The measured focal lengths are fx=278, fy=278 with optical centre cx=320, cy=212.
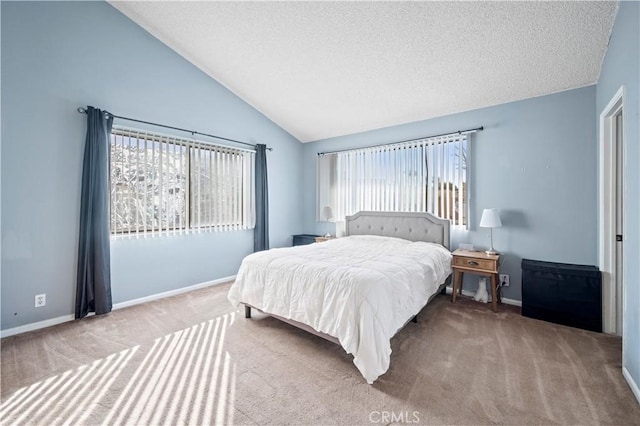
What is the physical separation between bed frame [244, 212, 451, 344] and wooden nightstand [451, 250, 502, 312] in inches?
9.3

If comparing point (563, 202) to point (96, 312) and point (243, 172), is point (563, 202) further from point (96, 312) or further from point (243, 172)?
point (96, 312)

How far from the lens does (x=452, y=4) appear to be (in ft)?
7.95

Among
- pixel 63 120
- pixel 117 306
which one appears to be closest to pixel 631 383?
pixel 117 306

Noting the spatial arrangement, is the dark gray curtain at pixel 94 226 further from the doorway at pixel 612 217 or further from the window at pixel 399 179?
the doorway at pixel 612 217

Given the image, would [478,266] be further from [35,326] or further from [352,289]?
[35,326]

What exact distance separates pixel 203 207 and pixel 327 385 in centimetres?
323

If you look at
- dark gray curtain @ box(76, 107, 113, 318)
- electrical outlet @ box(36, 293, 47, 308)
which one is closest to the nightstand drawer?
dark gray curtain @ box(76, 107, 113, 318)

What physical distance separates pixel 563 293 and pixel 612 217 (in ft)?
2.88

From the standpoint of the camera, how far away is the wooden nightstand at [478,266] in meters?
3.24

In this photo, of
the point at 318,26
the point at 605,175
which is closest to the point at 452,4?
the point at 318,26

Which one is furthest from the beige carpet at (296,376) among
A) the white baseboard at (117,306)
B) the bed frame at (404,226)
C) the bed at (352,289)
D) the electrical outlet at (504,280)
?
the bed frame at (404,226)

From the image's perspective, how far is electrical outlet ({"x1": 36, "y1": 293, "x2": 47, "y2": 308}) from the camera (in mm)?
2873

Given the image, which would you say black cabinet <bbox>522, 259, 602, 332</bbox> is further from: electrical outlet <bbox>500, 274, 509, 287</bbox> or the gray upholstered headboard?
the gray upholstered headboard

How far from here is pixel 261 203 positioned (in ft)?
16.1
